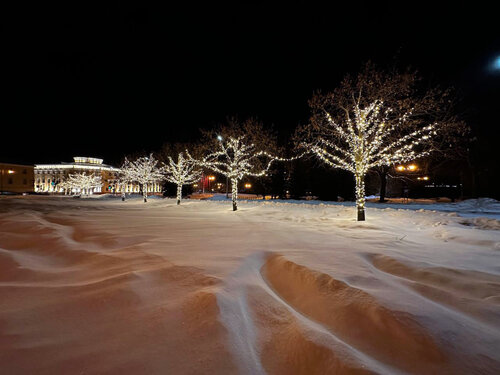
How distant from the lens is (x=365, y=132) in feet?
42.4

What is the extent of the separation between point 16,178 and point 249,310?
9105 centimetres

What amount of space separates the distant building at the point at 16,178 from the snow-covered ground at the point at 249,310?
83017mm

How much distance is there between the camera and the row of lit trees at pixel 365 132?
39.4ft

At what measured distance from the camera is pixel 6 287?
3697 mm

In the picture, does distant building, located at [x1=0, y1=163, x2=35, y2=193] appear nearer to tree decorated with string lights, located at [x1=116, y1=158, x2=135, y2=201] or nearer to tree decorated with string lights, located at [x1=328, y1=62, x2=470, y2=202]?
tree decorated with string lights, located at [x1=116, y1=158, x2=135, y2=201]

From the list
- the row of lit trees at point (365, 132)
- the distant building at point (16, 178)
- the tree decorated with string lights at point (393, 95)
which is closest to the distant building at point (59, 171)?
the distant building at point (16, 178)

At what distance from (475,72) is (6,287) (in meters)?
30.2

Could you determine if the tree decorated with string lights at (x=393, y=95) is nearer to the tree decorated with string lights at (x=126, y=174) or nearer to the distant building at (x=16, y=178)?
the tree decorated with string lights at (x=126, y=174)

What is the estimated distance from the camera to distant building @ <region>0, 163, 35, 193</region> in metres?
64.6

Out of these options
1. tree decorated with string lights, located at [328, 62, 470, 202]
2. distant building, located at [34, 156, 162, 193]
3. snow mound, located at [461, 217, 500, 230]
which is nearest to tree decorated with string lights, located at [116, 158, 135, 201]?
tree decorated with string lights, located at [328, 62, 470, 202]

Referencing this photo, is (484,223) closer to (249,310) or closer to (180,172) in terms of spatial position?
(249,310)

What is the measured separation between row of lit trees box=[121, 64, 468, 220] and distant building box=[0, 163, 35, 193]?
187 feet

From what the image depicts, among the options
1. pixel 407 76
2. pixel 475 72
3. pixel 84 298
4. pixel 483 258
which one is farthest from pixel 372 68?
pixel 84 298

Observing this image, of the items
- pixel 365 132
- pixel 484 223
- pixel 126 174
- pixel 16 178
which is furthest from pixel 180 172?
pixel 16 178
